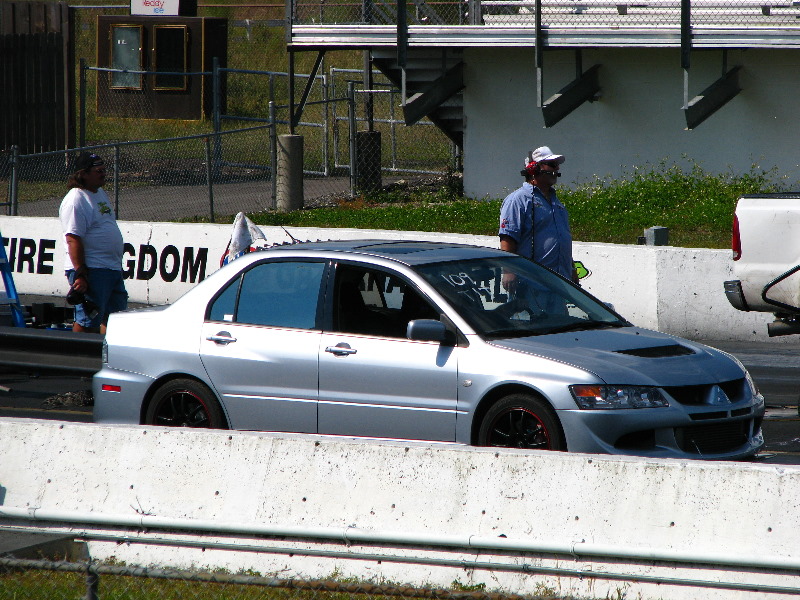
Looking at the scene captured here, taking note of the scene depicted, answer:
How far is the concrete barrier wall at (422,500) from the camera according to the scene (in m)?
5.11

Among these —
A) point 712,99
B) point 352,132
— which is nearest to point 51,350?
point 352,132

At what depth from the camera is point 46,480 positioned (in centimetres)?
624

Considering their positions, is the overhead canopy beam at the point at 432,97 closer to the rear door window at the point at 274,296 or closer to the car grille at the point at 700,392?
the rear door window at the point at 274,296

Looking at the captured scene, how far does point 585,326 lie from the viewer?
7535 mm

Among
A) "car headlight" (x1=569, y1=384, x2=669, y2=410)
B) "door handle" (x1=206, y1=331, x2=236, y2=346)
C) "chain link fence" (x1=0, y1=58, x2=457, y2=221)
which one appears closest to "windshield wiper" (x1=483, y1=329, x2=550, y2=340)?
"car headlight" (x1=569, y1=384, x2=669, y2=410)

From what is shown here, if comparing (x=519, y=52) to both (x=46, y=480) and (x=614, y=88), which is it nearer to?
(x=614, y=88)

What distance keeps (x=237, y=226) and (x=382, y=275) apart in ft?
12.8

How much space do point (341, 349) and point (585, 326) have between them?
1.47m

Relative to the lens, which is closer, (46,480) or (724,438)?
(46,480)

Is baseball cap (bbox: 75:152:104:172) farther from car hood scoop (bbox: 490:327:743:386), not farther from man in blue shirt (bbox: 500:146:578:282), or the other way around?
car hood scoop (bbox: 490:327:743:386)

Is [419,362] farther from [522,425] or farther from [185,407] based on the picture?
[185,407]

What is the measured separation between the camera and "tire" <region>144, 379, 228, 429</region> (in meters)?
7.66

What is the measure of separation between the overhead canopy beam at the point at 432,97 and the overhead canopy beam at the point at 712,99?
447 centimetres

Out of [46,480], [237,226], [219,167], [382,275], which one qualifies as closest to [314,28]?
[219,167]
